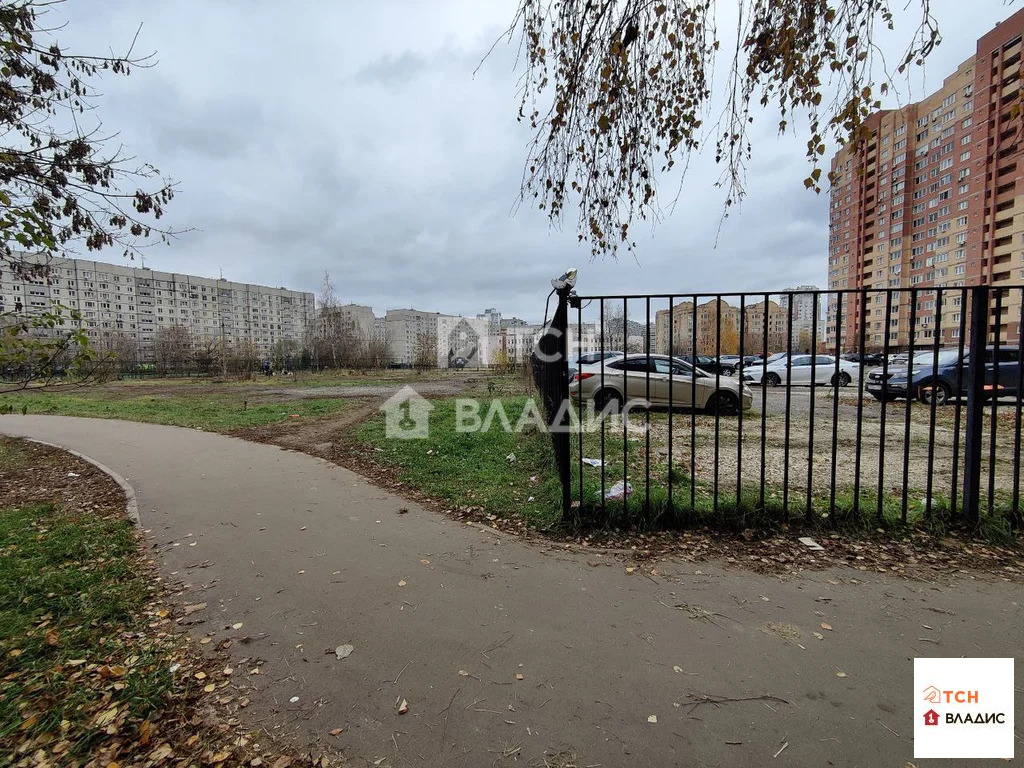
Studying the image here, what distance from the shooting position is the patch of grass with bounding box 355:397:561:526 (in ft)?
14.2

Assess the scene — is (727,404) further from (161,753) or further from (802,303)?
(161,753)

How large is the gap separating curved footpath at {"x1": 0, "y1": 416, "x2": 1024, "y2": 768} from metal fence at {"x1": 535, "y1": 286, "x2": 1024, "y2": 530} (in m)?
0.82

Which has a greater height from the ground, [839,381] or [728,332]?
[728,332]

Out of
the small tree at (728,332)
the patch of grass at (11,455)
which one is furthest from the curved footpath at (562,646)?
the patch of grass at (11,455)

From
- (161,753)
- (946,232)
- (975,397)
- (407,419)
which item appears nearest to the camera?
(161,753)

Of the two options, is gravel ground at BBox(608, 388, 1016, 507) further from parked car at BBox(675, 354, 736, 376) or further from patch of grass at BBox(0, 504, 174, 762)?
patch of grass at BBox(0, 504, 174, 762)

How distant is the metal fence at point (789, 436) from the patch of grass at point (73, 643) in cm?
278

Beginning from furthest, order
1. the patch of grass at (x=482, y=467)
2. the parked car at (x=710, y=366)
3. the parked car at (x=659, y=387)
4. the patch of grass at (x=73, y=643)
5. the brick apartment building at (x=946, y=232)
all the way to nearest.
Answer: the brick apartment building at (x=946, y=232), the parked car at (x=659, y=387), the patch of grass at (x=482, y=467), the parked car at (x=710, y=366), the patch of grass at (x=73, y=643)

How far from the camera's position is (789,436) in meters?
5.51

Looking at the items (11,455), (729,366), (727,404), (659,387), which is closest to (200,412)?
(11,455)

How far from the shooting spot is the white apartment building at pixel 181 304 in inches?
2211

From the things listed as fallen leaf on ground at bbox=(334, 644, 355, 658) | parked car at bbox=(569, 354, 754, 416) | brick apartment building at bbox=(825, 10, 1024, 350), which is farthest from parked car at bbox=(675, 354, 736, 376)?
brick apartment building at bbox=(825, 10, 1024, 350)

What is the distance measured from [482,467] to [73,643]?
3912 mm

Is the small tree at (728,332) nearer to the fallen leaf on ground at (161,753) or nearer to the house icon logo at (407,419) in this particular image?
the fallen leaf on ground at (161,753)
